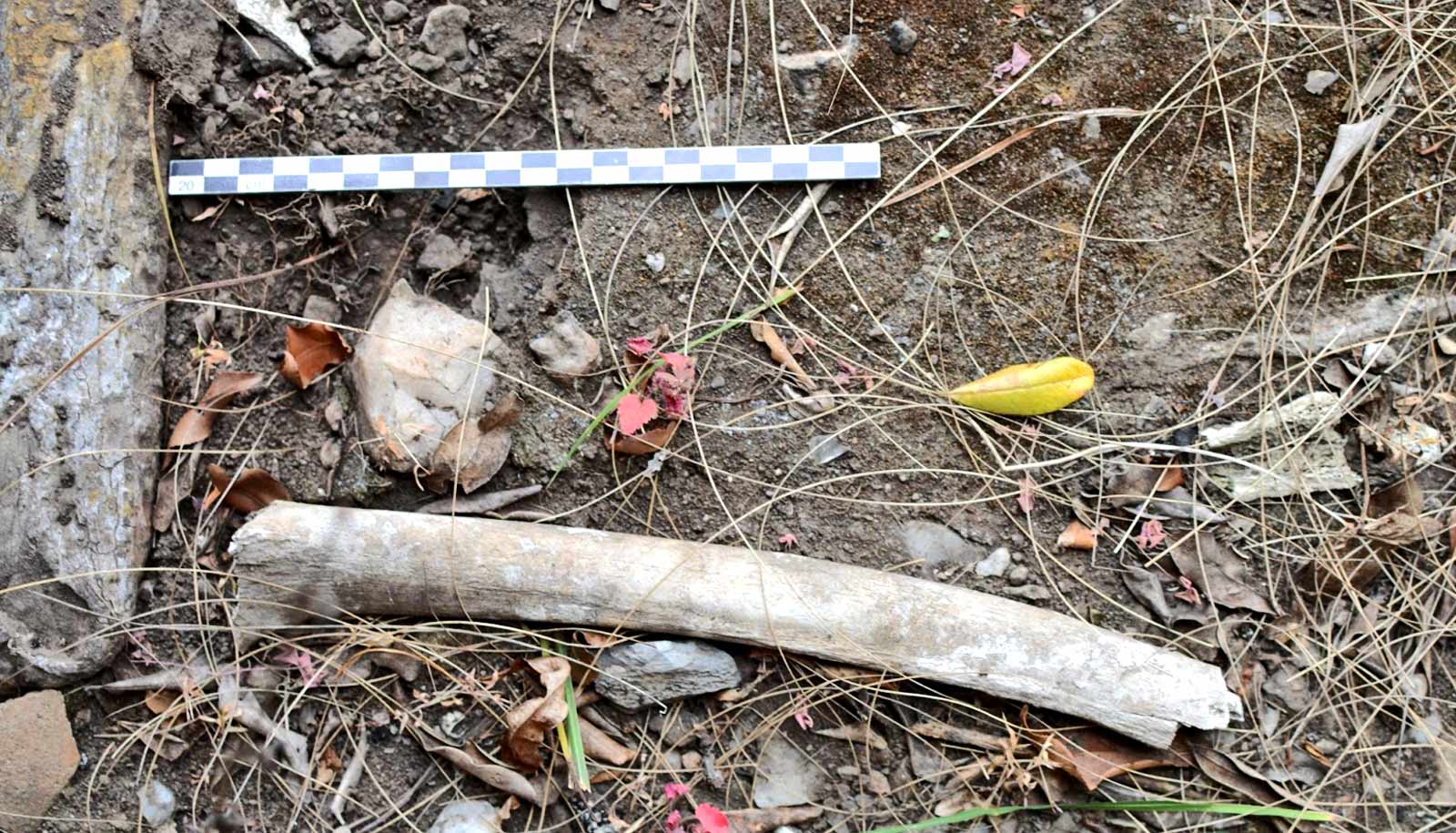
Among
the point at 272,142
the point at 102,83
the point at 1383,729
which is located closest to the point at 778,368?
the point at 272,142

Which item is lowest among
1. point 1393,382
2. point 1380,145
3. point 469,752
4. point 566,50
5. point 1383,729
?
point 1383,729

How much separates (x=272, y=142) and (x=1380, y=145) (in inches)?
106

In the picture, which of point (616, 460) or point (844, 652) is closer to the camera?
point (844, 652)

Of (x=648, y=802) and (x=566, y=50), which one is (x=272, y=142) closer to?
(x=566, y=50)

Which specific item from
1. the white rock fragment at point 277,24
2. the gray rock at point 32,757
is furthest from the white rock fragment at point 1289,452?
the gray rock at point 32,757

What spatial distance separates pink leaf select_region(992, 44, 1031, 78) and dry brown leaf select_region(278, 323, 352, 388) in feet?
5.60

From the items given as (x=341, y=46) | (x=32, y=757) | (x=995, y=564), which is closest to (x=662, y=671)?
(x=995, y=564)

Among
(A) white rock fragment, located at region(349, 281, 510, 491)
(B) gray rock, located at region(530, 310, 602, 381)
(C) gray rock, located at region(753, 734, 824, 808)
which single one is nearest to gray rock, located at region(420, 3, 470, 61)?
(A) white rock fragment, located at region(349, 281, 510, 491)

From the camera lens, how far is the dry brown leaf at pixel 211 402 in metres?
2.43

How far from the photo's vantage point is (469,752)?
2.29 metres

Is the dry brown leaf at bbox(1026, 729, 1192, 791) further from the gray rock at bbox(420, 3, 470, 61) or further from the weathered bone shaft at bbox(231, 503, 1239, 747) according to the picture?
the gray rock at bbox(420, 3, 470, 61)

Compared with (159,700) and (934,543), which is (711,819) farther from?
(159,700)

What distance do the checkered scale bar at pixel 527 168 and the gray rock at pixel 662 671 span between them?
3.62 ft

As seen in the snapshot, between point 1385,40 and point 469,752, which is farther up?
point 1385,40
